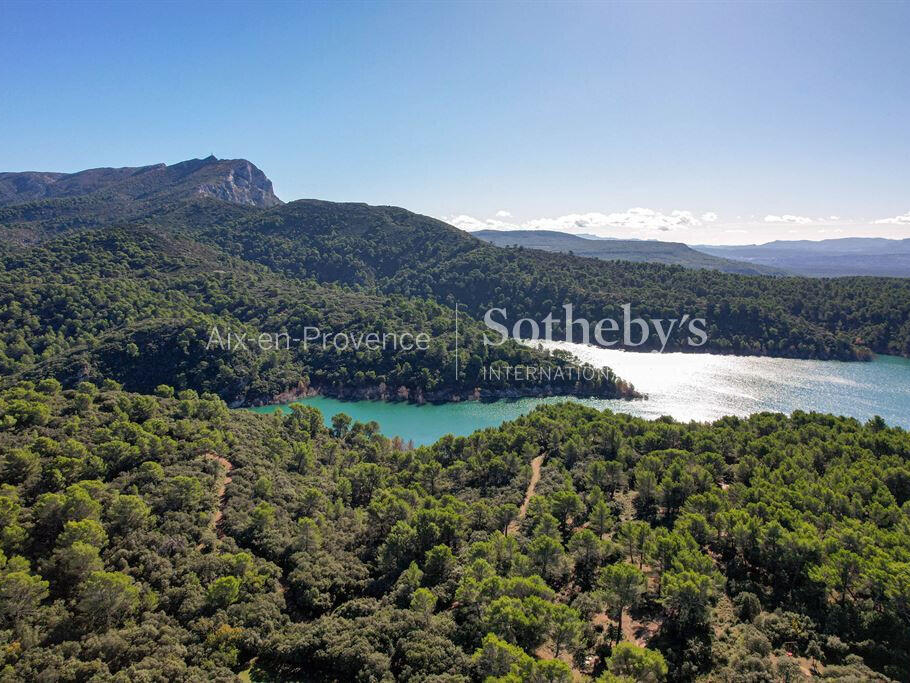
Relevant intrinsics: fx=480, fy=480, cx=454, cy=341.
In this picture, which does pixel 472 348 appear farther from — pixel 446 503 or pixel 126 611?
pixel 126 611

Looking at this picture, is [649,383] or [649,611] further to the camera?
[649,383]

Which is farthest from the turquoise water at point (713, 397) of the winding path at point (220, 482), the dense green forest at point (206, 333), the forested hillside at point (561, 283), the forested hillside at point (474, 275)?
the winding path at point (220, 482)

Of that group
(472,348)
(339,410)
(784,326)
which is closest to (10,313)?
(339,410)

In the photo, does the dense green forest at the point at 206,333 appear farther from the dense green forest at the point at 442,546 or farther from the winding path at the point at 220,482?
the winding path at the point at 220,482

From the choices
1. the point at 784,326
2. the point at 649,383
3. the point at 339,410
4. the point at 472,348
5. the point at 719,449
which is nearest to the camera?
the point at 719,449

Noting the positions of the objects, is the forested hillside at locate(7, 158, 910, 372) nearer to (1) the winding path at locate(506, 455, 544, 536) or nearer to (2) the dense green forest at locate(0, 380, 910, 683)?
(1) the winding path at locate(506, 455, 544, 536)

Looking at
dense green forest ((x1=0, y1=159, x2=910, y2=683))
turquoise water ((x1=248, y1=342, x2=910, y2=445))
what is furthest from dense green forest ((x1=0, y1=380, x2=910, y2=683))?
turquoise water ((x1=248, y1=342, x2=910, y2=445))

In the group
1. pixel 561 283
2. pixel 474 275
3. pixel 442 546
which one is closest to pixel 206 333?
pixel 442 546
